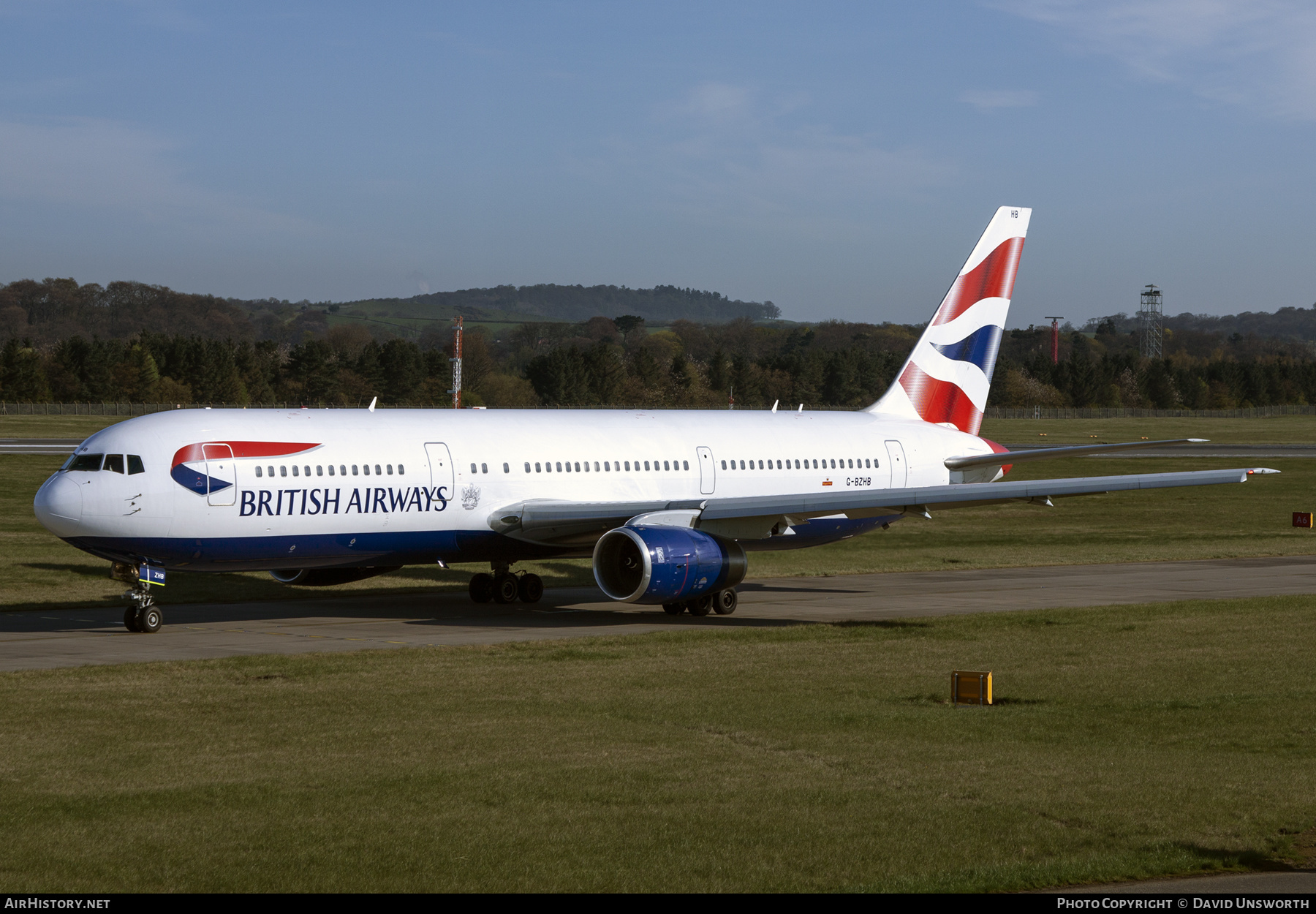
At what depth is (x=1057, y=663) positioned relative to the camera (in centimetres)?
2306

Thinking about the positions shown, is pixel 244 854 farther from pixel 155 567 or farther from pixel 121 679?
pixel 155 567

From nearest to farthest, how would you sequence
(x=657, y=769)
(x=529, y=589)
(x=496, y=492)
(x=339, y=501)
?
(x=657, y=769) < (x=339, y=501) < (x=496, y=492) < (x=529, y=589)

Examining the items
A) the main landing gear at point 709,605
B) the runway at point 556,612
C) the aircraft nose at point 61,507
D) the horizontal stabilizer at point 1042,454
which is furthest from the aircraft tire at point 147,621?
the horizontal stabilizer at point 1042,454

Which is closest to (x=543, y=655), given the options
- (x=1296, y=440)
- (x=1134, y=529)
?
(x=1134, y=529)

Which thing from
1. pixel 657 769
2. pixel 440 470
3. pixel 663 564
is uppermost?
pixel 440 470

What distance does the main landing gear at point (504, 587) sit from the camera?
1309 inches

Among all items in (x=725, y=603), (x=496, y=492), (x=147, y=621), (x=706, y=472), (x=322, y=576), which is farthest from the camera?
(x=706, y=472)

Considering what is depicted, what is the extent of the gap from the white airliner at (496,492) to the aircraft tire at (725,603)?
38 mm

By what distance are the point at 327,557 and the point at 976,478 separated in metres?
18.8

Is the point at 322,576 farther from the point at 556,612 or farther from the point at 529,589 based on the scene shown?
the point at 556,612

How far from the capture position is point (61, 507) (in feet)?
84.0

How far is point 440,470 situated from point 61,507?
24.7 feet

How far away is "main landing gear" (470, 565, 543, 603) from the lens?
1309 inches

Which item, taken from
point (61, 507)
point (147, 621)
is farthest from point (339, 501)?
point (61, 507)
